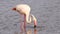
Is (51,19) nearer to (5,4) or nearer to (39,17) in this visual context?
(39,17)

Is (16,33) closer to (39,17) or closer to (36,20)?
(36,20)

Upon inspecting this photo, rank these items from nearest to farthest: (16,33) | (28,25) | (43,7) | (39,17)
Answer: (16,33) → (28,25) → (39,17) → (43,7)

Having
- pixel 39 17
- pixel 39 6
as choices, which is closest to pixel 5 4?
pixel 39 6

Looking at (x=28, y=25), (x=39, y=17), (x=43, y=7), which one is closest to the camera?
(x=28, y=25)

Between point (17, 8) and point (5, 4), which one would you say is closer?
point (17, 8)

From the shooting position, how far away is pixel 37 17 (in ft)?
26.3

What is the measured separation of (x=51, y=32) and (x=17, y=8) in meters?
1.16

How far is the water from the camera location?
7026 millimetres

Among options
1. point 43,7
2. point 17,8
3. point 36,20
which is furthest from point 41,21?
point 43,7

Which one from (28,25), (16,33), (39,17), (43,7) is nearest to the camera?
(16,33)

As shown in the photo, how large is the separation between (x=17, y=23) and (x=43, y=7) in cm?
170

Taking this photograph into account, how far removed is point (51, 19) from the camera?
786 cm

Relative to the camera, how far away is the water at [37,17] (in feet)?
23.1

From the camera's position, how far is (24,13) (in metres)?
7.66
